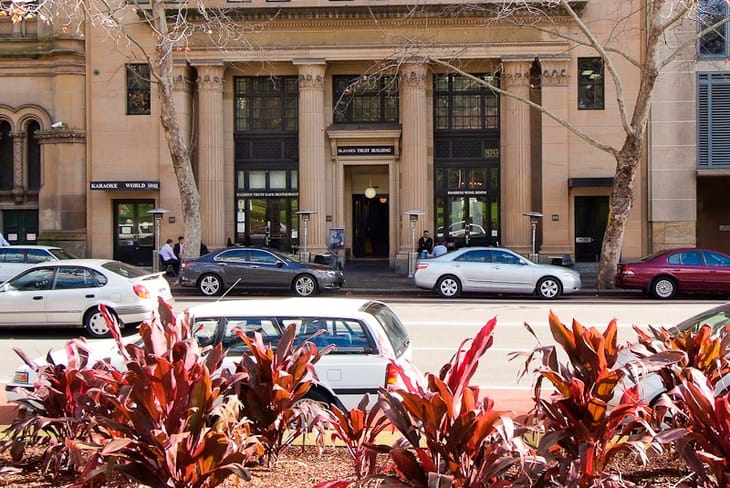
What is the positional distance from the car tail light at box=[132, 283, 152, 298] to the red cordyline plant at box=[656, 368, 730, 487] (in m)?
12.2

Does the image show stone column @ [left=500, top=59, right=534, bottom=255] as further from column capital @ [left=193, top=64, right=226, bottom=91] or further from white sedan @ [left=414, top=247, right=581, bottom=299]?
column capital @ [left=193, top=64, right=226, bottom=91]

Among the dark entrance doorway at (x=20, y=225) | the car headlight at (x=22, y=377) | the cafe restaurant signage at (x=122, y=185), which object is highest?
the cafe restaurant signage at (x=122, y=185)

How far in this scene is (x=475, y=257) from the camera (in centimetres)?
2300

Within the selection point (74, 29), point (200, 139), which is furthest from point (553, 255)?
point (74, 29)

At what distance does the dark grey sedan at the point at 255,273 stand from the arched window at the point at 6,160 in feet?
41.5

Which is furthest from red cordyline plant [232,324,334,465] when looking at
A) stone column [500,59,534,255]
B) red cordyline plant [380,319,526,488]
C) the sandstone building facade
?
stone column [500,59,534,255]

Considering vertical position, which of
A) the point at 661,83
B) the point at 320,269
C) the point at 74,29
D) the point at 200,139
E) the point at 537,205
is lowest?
the point at 320,269

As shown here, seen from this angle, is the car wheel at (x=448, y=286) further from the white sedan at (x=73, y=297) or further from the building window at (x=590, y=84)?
the building window at (x=590, y=84)

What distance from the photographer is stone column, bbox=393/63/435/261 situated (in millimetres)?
29000

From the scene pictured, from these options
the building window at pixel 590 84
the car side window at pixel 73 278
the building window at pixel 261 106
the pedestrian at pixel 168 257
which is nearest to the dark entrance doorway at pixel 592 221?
the building window at pixel 590 84

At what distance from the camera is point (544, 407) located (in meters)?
4.49

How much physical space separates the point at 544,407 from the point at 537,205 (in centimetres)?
2594

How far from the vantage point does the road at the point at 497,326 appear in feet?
37.1

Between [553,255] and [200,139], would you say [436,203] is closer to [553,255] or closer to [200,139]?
[553,255]
